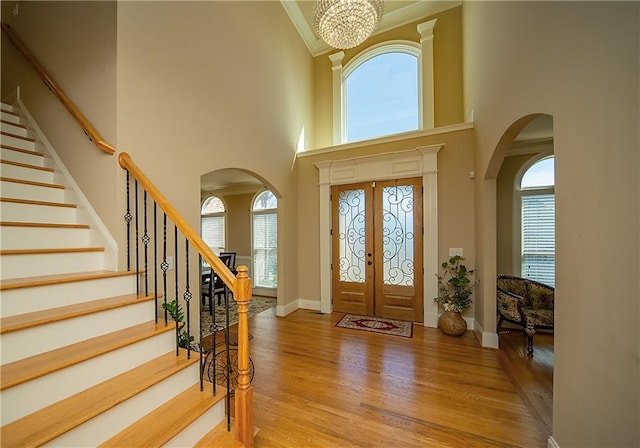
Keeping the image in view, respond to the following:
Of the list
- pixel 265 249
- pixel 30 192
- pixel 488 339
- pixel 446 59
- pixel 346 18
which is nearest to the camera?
pixel 30 192

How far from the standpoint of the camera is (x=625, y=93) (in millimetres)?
1068

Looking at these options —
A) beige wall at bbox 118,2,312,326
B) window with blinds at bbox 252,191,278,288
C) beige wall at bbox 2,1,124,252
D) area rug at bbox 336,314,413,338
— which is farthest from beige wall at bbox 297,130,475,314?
beige wall at bbox 2,1,124,252

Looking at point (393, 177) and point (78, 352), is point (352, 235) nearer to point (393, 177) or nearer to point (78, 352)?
point (393, 177)

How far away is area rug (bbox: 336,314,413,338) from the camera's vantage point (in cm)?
356

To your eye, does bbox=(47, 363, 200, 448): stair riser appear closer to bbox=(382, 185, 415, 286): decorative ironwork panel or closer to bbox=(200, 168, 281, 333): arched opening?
bbox=(382, 185, 415, 286): decorative ironwork panel

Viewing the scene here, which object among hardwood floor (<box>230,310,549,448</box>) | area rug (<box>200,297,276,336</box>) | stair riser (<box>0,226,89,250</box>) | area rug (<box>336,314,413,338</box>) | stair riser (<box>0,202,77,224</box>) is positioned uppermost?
Answer: stair riser (<box>0,202,77,224</box>)

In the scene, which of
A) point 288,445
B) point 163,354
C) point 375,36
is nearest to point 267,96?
point 375,36

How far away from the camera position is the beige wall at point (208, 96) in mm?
2299

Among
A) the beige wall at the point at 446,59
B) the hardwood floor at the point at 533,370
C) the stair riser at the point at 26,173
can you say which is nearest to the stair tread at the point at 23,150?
the stair riser at the point at 26,173

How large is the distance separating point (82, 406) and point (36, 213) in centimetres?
175

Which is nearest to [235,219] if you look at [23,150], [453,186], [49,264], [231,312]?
[231,312]

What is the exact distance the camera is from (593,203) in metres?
1.22

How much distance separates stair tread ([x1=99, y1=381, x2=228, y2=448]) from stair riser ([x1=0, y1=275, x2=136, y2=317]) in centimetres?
95

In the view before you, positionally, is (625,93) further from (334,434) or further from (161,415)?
(161,415)
